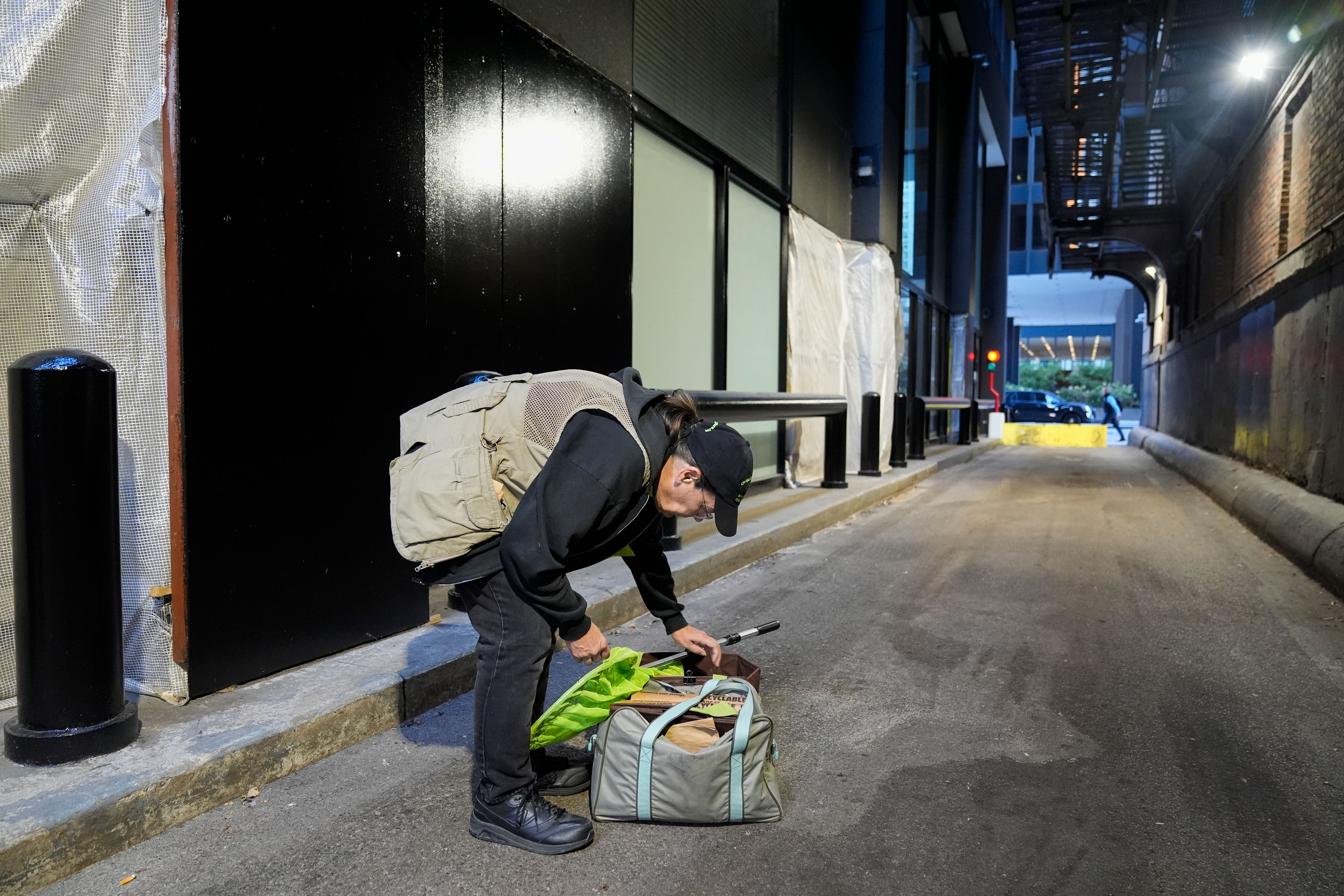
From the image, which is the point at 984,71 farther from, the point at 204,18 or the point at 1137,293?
the point at 1137,293

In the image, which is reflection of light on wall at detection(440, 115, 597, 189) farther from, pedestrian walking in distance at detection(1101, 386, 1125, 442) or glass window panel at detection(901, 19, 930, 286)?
pedestrian walking in distance at detection(1101, 386, 1125, 442)

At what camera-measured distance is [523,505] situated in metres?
2.35

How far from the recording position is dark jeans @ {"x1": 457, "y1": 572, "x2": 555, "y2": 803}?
Result: 2559mm

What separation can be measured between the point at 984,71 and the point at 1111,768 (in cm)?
2251

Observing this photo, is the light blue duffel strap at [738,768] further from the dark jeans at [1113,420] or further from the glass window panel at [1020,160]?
the glass window panel at [1020,160]

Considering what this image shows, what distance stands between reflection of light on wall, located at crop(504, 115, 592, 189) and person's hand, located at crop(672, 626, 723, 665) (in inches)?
121

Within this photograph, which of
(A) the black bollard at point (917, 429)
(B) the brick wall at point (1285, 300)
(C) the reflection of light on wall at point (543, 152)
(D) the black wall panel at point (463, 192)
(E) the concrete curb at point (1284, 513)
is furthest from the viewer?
(A) the black bollard at point (917, 429)

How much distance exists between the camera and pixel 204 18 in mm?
3105

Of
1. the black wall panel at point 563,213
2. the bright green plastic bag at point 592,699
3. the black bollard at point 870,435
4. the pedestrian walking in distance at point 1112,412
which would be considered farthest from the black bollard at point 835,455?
the pedestrian walking in distance at point 1112,412

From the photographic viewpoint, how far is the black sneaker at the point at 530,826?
251 centimetres

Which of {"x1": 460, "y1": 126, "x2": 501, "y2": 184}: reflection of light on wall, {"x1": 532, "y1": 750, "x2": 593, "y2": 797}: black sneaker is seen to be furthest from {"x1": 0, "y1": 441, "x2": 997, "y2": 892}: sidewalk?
{"x1": 460, "y1": 126, "x2": 501, "y2": 184}: reflection of light on wall

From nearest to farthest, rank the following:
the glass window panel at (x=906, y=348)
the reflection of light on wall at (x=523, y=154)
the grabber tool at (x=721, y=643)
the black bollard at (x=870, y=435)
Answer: the grabber tool at (x=721, y=643) < the reflection of light on wall at (x=523, y=154) < the black bollard at (x=870, y=435) < the glass window panel at (x=906, y=348)

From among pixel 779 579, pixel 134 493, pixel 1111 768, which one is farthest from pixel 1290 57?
pixel 134 493

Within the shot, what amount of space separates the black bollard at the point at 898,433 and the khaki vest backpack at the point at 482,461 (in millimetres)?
10984
